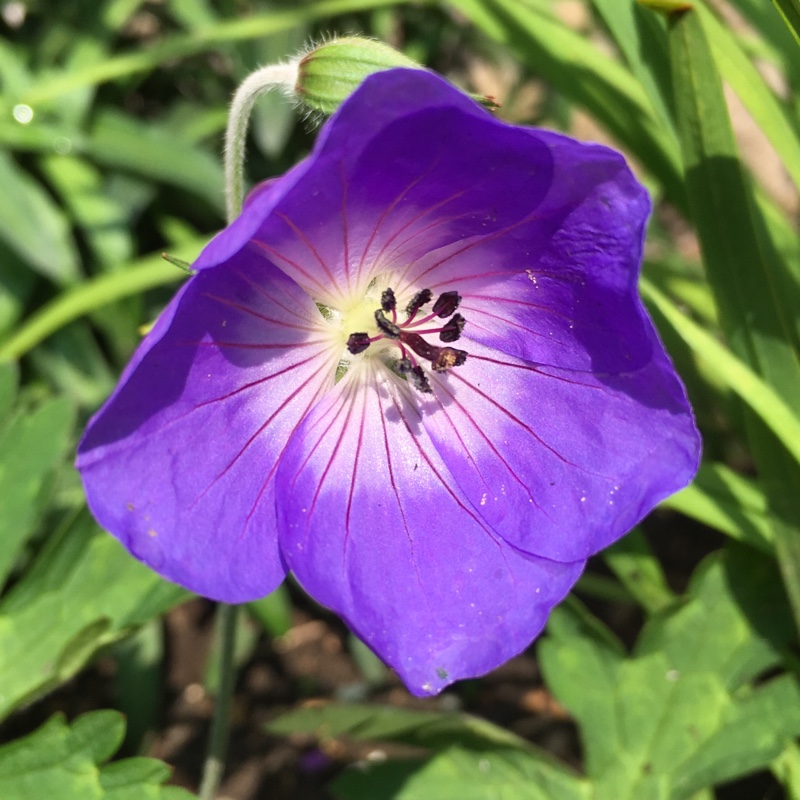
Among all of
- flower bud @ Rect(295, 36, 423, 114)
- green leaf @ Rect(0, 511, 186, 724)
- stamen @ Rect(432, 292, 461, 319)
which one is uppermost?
flower bud @ Rect(295, 36, 423, 114)

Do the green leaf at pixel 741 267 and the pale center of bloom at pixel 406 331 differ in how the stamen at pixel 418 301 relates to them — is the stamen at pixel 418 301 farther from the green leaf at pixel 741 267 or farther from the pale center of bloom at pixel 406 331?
the green leaf at pixel 741 267

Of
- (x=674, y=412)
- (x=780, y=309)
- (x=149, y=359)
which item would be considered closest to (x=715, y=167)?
(x=780, y=309)

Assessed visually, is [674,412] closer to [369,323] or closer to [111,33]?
[369,323]

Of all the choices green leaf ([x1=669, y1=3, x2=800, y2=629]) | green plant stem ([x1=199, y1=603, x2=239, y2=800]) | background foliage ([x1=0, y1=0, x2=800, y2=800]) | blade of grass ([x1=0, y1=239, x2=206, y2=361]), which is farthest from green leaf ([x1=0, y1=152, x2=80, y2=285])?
green leaf ([x1=669, y1=3, x2=800, y2=629])

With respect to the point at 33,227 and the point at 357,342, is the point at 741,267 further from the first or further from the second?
the point at 33,227

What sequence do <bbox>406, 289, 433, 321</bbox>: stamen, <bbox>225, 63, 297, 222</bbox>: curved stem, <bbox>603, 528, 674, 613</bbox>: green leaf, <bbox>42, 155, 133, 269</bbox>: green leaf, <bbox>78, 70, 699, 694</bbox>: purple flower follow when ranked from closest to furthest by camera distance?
1. <bbox>78, 70, 699, 694</bbox>: purple flower
2. <bbox>225, 63, 297, 222</bbox>: curved stem
3. <bbox>406, 289, 433, 321</bbox>: stamen
4. <bbox>603, 528, 674, 613</bbox>: green leaf
5. <bbox>42, 155, 133, 269</bbox>: green leaf

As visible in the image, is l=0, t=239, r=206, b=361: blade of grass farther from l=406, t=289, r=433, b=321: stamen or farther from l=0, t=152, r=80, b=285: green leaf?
l=406, t=289, r=433, b=321: stamen

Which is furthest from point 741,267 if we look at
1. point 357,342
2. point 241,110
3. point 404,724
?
point 404,724
